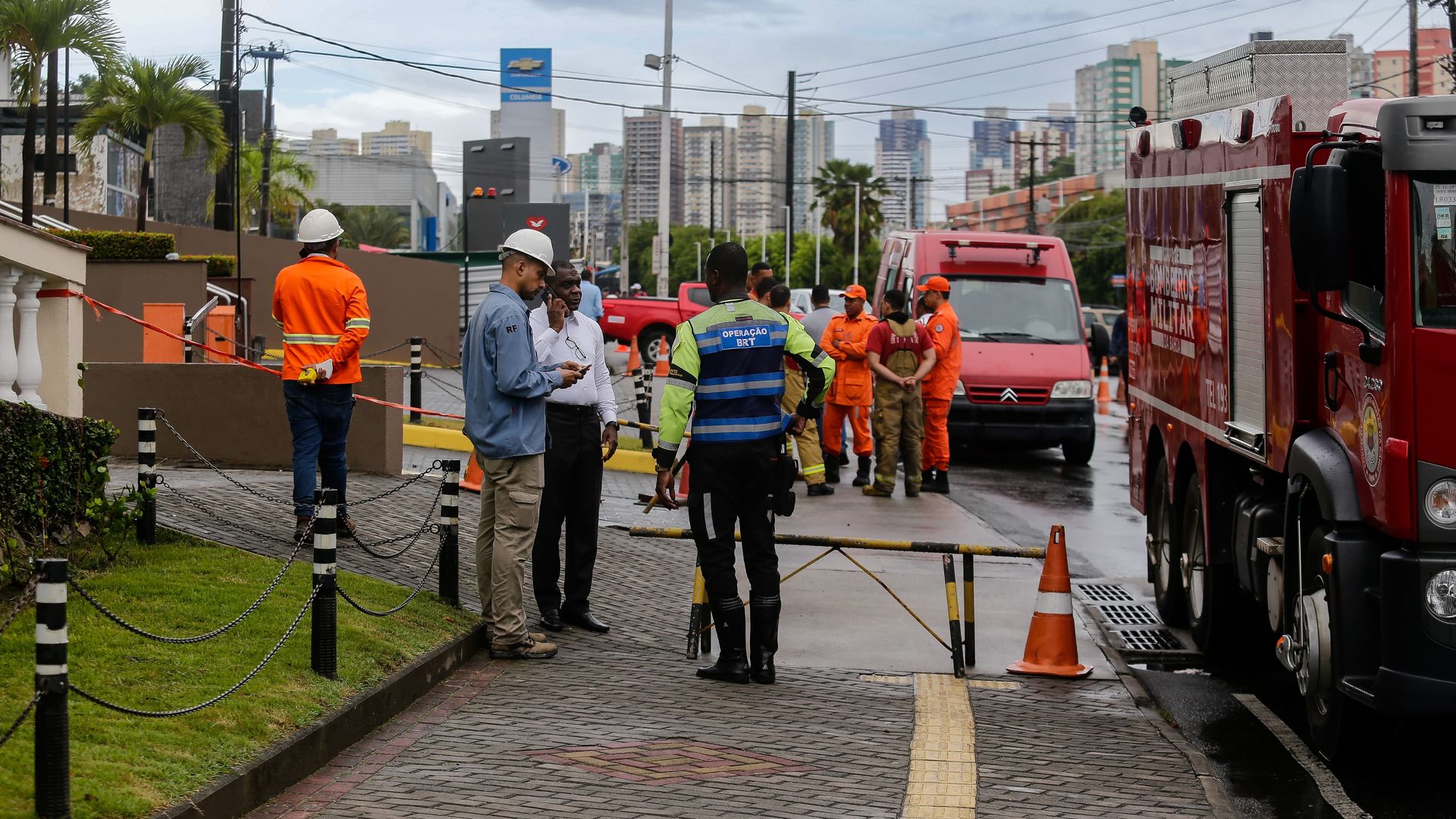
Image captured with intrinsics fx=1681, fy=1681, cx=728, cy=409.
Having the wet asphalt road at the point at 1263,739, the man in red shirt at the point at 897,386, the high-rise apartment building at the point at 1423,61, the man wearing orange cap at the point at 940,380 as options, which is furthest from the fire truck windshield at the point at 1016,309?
the high-rise apartment building at the point at 1423,61

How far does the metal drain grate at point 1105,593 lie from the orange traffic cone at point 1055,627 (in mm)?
2695

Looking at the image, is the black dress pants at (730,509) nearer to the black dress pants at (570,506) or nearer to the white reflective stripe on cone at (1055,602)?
the black dress pants at (570,506)

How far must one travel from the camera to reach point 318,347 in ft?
31.6

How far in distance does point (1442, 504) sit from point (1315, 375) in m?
1.39

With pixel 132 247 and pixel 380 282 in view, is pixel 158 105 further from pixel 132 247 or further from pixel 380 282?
pixel 132 247

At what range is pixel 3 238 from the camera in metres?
8.45

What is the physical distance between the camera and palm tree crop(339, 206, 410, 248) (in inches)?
4220

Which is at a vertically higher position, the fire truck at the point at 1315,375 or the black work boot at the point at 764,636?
the fire truck at the point at 1315,375

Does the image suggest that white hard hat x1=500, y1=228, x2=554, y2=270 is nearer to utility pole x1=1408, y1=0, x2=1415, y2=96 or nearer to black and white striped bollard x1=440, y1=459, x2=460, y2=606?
black and white striped bollard x1=440, y1=459, x2=460, y2=606

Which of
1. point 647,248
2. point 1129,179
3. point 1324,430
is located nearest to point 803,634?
point 1324,430

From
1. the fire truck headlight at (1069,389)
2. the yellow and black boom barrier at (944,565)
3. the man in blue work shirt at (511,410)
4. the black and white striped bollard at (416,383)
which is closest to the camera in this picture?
the man in blue work shirt at (511,410)

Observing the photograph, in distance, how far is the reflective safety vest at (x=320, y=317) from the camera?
9609mm

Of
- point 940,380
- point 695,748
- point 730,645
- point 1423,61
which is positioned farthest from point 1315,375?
point 1423,61

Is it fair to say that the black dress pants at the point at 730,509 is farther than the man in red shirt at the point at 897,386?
No
